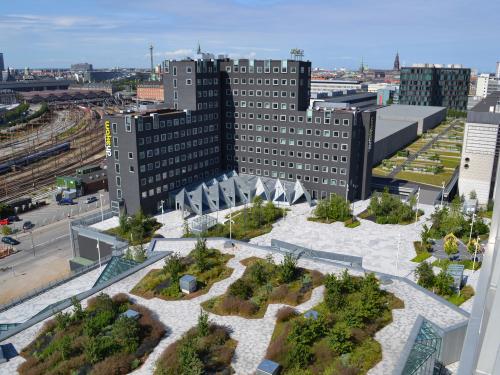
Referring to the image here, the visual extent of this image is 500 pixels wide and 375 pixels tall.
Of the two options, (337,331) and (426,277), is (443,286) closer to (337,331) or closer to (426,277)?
(426,277)

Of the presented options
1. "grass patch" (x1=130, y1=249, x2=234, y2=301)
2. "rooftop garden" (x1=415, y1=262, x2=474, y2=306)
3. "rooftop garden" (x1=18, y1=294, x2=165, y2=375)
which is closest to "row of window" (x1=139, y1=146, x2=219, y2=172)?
A: "grass patch" (x1=130, y1=249, x2=234, y2=301)

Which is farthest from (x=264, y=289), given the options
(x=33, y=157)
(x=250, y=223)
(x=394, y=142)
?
(x=33, y=157)

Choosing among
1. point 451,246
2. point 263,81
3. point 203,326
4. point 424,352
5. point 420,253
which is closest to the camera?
point 424,352

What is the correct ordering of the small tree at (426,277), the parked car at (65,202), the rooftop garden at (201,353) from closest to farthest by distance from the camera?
the rooftop garden at (201,353) → the small tree at (426,277) → the parked car at (65,202)

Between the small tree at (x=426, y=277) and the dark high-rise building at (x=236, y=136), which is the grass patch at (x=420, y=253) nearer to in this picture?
the small tree at (x=426, y=277)

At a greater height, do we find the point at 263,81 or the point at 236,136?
the point at 263,81

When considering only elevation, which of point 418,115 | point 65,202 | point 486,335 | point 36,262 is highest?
point 486,335

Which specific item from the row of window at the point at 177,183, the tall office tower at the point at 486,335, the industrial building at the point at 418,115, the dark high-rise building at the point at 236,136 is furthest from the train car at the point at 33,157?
the tall office tower at the point at 486,335
